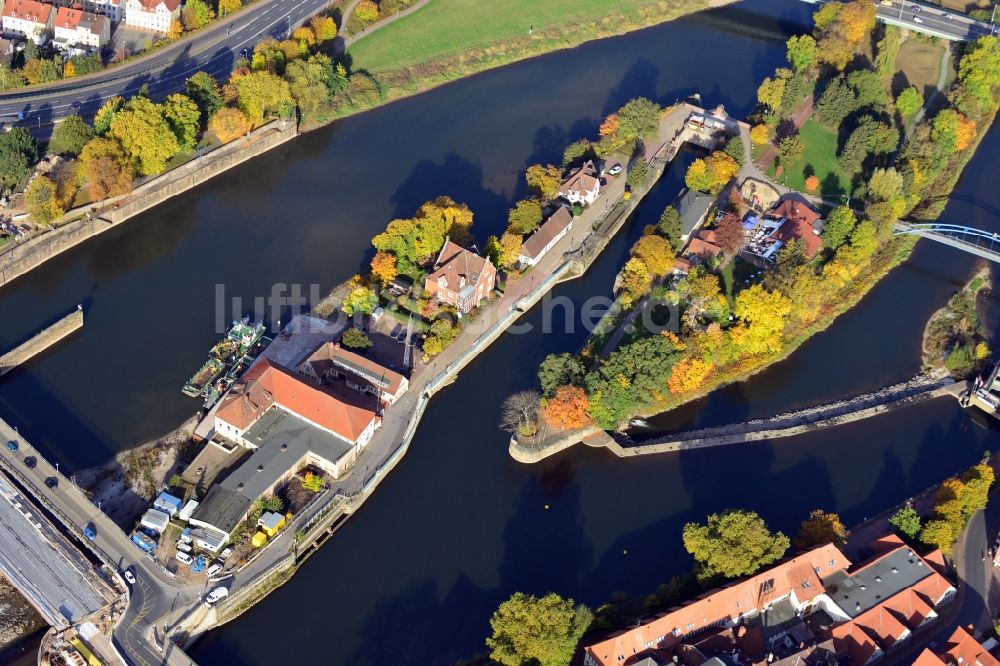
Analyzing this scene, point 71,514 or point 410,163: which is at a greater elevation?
point 410,163

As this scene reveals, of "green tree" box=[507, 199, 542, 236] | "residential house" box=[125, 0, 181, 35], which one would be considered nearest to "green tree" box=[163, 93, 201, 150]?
"residential house" box=[125, 0, 181, 35]

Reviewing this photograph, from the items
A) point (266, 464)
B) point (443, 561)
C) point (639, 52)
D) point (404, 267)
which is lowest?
point (443, 561)

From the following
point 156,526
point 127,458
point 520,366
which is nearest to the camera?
point 156,526

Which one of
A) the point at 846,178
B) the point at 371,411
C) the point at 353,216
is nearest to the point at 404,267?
the point at 353,216

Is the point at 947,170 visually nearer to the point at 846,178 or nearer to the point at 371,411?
the point at 846,178

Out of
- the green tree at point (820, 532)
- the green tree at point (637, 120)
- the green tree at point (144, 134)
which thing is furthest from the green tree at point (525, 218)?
the green tree at point (820, 532)

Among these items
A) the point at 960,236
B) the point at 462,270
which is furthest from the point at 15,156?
the point at 960,236
